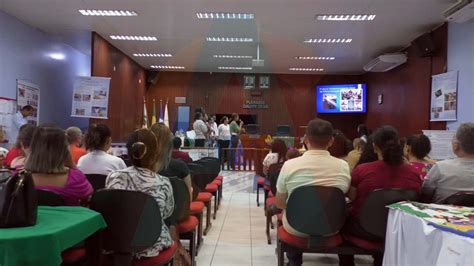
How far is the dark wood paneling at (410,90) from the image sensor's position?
27.1 feet

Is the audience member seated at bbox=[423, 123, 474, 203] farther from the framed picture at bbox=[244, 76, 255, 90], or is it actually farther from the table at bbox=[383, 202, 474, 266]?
the framed picture at bbox=[244, 76, 255, 90]

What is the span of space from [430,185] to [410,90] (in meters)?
7.94

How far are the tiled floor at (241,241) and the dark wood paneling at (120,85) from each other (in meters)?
5.29

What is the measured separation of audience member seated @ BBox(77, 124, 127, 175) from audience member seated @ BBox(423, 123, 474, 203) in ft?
8.29

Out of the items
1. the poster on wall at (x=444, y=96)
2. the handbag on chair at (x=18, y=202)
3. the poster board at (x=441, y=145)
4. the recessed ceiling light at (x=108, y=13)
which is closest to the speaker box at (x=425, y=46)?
the poster on wall at (x=444, y=96)

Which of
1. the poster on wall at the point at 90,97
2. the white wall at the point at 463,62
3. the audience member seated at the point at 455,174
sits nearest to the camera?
the audience member seated at the point at 455,174

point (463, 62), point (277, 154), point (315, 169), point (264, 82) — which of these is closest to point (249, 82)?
point (264, 82)

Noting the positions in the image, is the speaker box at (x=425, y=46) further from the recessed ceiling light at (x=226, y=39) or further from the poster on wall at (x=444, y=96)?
the recessed ceiling light at (x=226, y=39)

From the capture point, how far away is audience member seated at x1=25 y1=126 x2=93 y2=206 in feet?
7.38

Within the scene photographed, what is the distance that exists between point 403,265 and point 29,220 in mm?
2011

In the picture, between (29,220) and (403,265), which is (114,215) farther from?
(403,265)

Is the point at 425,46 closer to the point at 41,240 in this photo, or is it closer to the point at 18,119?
the point at 18,119

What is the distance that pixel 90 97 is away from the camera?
30.8 ft

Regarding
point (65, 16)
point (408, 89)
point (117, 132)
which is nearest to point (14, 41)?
point (65, 16)
